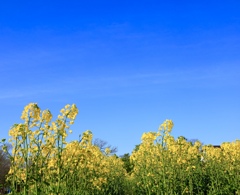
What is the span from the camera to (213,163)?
14.7m

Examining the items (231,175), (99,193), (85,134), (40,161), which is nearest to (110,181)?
(99,193)

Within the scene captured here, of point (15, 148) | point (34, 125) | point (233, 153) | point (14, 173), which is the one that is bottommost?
point (14, 173)

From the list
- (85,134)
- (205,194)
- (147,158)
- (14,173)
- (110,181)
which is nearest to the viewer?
(14,173)

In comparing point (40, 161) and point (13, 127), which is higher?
point (13, 127)

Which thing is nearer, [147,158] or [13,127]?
[13,127]

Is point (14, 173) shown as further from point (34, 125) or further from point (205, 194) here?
point (205, 194)

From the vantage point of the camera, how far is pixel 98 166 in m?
11.5

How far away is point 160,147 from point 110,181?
590 centimetres

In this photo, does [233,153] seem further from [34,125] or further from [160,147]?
[34,125]

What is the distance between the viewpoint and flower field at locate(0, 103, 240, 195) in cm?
681

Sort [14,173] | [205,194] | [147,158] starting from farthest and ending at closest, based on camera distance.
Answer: [205,194] → [147,158] → [14,173]

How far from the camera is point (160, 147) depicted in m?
11.3

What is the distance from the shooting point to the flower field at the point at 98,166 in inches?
268

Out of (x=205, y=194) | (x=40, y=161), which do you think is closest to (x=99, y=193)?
(x=205, y=194)
